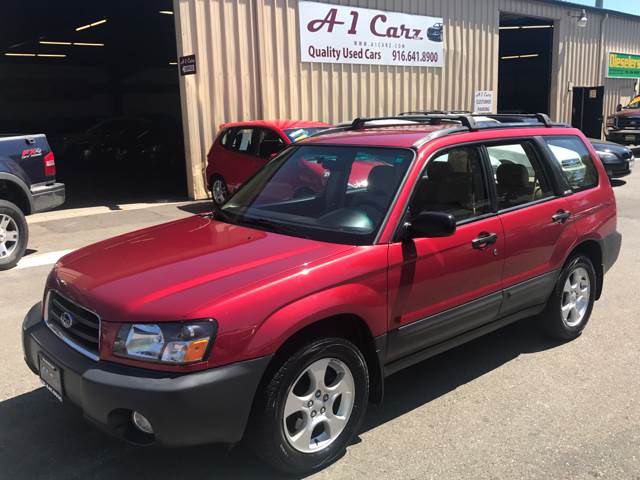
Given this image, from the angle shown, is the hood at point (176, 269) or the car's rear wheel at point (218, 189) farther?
the car's rear wheel at point (218, 189)

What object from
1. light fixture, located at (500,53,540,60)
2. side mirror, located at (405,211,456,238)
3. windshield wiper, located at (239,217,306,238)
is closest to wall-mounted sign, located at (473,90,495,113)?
light fixture, located at (500,53,540,60)

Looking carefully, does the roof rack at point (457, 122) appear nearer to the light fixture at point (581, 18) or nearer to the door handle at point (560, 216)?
the door handle at point (560, 216)

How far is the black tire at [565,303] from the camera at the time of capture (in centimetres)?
445

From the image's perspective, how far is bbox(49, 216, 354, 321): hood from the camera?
8.67 feet

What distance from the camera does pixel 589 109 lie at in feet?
71.8

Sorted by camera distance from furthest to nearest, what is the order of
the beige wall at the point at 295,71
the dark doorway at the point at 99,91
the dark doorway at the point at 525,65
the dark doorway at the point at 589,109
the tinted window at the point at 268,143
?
1. the dark doorway at the point at 525,65
2. the dark doorway at the point at 589,109
3. the dark doorway at the point at 99,91
4. the beige wall at the point at 295,71
5. the tinted window at the point at 268,143

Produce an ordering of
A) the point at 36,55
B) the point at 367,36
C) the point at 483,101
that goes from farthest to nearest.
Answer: the point at 36,55
the point at 483,101
the point at 367,36

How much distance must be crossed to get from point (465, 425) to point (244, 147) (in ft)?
26.7

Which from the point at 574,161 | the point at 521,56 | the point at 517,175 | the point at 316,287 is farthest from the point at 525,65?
the point at 316,287

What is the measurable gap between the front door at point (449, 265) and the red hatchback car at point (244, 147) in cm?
619

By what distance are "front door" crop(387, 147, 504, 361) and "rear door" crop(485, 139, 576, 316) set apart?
14 centimetres

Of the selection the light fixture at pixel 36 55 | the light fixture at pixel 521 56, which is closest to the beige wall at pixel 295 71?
the light fixture at pixel 521 56

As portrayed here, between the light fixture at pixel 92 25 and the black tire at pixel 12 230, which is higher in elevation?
the light fixture at pixel 92 25

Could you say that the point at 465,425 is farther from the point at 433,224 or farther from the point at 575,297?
the point at 575,297
